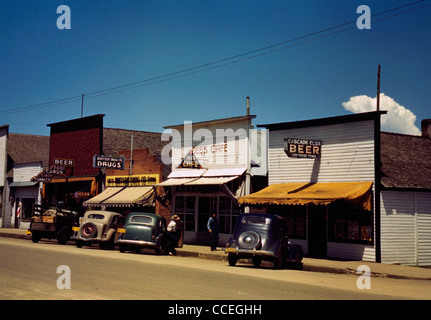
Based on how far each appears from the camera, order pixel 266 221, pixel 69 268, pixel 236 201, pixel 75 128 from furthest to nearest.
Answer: pixel 75 128 < pixel 236 201 < pixel 266 221 < pixel 69 268

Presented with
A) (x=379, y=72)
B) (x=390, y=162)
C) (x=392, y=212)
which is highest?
(x=379, y=72)

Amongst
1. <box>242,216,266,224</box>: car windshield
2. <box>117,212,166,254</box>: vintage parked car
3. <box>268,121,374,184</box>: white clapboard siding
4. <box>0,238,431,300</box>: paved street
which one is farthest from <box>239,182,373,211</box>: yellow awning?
<box>0,238,431,300</box>: paved street

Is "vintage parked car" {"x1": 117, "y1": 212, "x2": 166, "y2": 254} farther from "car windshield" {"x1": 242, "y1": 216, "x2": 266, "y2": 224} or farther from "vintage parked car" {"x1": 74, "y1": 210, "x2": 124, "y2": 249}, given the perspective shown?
"car windshield" {"x1": 242, "y1": 216, "x2": 266, "y2": 224}

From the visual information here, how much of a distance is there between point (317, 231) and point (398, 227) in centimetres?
339

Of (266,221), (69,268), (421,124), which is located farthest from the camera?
(421,124)

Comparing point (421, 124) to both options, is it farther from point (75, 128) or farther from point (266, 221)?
point (75, 128)

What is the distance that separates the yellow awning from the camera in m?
19.8

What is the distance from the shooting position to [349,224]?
21.7 metres

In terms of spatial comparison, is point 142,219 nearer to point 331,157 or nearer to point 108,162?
point 331,157

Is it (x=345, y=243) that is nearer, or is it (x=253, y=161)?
(x=345, y=243)

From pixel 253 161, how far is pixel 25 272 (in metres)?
15.4

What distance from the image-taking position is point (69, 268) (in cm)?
1387

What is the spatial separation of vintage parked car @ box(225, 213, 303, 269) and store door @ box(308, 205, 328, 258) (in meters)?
4.78

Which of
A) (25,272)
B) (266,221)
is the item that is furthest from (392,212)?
(25,272)
